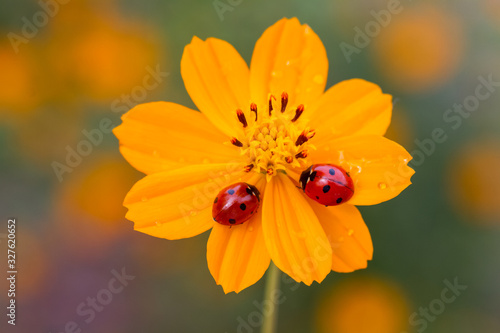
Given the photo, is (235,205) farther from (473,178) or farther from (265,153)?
(473,178)

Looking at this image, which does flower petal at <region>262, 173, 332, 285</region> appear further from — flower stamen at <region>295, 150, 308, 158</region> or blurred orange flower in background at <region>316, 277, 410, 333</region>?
blurred orange flower in background at <region>316, 277, 410, 333</region>

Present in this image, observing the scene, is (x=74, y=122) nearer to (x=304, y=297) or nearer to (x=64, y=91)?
(x=64, y=91)

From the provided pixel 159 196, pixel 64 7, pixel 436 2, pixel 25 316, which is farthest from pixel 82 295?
pixel 436 2

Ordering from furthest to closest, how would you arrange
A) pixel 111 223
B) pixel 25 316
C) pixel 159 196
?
pixel 111 223 → pixel 25 316 → pixel 159 196

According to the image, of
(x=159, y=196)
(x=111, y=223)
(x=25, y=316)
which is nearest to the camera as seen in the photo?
(x=159, y=196)

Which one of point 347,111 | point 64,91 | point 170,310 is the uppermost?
point 64,91

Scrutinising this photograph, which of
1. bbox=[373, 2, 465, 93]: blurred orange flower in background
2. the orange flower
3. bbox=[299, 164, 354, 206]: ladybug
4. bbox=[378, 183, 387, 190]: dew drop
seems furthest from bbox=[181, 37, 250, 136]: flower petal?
bbox=[373, 2, 465, 93]: blurred orange flower in background

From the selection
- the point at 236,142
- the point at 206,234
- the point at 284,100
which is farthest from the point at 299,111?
the point at 206,234
